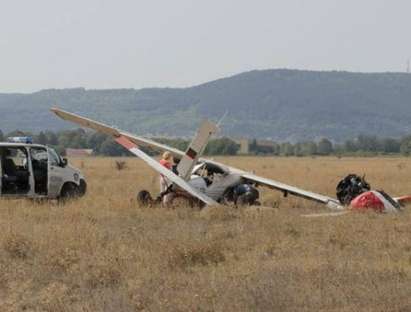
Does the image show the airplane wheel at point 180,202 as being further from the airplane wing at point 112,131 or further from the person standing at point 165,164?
the airplane wing at point 112,131

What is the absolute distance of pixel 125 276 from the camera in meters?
10.1

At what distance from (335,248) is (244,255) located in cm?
156

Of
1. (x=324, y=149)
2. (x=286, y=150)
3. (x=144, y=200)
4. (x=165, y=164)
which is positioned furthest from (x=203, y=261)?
(x=324, y=149)

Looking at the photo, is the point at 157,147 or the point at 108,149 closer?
the point at 157,147

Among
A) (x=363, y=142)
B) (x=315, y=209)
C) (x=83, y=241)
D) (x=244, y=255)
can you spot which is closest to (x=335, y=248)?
(x=244, y=255)

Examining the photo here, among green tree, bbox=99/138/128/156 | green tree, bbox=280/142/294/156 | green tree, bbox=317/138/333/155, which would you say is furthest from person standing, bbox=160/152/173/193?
green tree, bbox=317/138/333/155

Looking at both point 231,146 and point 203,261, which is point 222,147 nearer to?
point 231,146

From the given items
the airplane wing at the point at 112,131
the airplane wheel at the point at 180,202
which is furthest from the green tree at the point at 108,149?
the airplane wheel at the point at 180,202

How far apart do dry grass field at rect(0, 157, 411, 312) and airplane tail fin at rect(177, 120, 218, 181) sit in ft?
7.67

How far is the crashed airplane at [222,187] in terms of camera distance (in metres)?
18.6

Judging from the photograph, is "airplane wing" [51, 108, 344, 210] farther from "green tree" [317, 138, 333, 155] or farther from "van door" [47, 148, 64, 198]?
"green tree" [317, 138, 333, 155]

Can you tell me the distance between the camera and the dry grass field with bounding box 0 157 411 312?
8.68 meters

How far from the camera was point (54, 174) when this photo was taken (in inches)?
810

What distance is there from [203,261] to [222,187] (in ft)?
30.2
